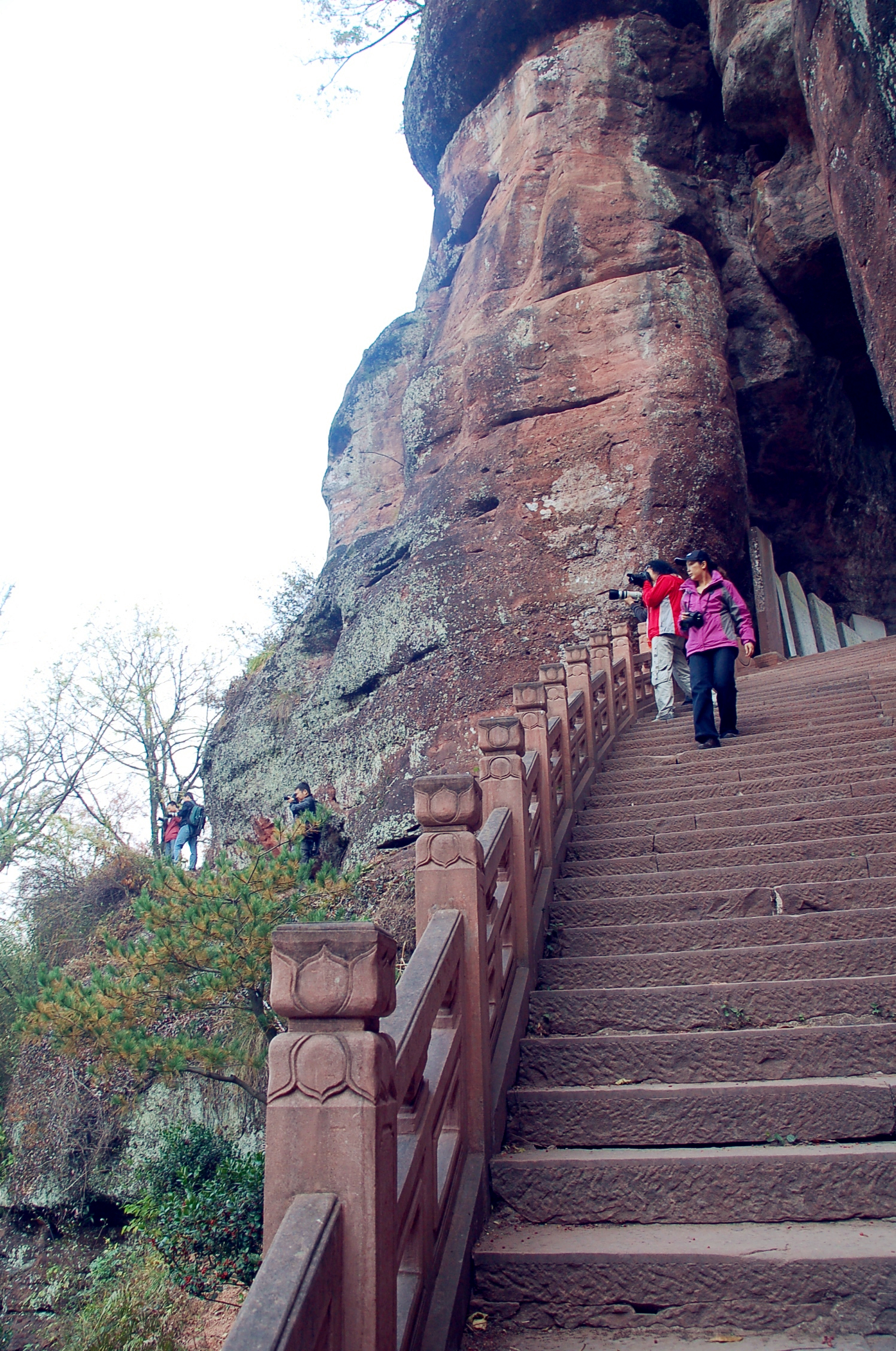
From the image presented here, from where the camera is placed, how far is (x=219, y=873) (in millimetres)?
9719

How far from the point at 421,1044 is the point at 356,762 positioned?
40.7 ft

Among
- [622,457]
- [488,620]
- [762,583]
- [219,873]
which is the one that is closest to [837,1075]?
[219,873]

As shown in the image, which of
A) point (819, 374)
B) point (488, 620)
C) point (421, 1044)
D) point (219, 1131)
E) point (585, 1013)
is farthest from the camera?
point (819, 374)

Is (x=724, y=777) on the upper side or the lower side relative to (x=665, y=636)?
lower

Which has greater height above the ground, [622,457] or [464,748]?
[622,457]

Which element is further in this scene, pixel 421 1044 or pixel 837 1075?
pixel 837 1075

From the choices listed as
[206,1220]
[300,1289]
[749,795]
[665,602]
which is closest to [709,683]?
[749,795]

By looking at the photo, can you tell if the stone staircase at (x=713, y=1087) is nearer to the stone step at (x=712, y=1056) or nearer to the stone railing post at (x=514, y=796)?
the stone step at (x=712, y=1056)

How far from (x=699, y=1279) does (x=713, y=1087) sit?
2.76 ft

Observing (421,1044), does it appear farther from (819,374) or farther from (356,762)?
(819,374)

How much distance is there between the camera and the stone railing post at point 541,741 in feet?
18.5

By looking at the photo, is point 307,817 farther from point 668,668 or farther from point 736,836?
point 736,836

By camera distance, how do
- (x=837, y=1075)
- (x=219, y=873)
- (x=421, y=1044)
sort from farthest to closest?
(x=219, y=873) < (x=837, y=1075) < (x=421, y=1044)

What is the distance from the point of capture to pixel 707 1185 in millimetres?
3193
